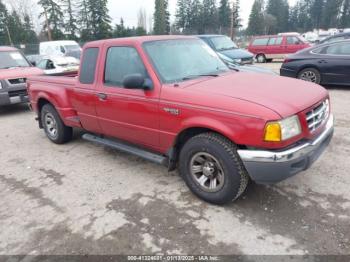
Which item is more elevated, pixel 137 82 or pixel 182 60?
pixel 182 60

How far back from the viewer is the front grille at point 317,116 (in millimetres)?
3314

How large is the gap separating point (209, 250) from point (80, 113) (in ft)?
10.6

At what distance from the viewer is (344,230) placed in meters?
3.08

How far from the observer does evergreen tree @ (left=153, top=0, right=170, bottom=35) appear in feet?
198

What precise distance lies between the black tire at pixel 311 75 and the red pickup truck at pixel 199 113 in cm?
625

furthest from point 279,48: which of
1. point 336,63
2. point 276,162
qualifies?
point 276,162

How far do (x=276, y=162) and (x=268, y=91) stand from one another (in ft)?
2.77

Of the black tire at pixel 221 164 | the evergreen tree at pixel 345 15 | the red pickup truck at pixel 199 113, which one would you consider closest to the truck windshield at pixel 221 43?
the red pickup truck at pixel 199 113

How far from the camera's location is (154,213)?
139 inches

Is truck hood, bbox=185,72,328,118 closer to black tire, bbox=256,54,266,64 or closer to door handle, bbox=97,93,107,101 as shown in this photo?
door handle, bbox=97,93,107,101

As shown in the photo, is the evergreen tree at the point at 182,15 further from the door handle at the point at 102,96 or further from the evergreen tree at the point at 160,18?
the door handle at the point at 102,96

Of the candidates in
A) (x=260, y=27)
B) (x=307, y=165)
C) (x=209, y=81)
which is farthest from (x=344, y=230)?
(x=260, y=27)

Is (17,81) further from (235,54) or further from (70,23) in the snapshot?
(70,23)

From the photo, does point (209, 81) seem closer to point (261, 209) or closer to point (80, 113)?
point (261, 209)
